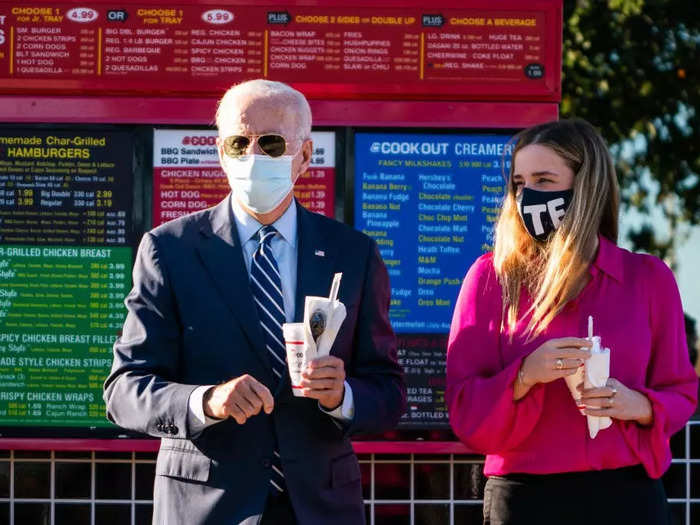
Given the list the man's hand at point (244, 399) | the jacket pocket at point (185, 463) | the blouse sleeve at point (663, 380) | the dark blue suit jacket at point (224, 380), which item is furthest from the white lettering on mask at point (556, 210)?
the jacket pocket at point (185, 463)

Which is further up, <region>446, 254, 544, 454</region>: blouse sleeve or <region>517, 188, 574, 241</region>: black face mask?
<region>517, 188, 574, 241</region>: black face mask

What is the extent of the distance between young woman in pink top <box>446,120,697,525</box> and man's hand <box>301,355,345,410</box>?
0.46 m

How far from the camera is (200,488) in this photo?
3021mm

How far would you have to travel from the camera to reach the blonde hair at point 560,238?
3.15 m

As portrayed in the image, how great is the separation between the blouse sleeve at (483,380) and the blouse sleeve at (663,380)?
0.29 metres

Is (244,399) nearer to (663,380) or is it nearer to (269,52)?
(663,380)

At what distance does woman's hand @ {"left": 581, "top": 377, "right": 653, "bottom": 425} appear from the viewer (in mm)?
2932

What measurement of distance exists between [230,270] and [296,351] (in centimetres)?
38

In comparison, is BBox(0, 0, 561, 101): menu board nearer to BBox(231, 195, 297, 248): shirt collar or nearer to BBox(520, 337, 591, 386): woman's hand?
BBox(231, 195, 297, 248): shirt collar

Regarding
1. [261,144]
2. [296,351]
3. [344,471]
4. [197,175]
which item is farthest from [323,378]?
[197,175]

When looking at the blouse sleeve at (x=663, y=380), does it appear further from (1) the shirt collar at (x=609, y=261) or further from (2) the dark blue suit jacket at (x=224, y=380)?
(2) the dark blue suit jacket at (x=224, y=380)

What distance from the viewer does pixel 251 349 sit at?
3029mm

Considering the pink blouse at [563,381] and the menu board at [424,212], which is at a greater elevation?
the menu board at [424,212]

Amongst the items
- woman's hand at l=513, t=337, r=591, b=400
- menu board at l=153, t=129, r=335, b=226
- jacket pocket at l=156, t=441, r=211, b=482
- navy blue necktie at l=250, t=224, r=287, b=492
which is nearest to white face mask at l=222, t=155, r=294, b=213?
navy blue necktie at l=250, t=224, r=287, b=492
